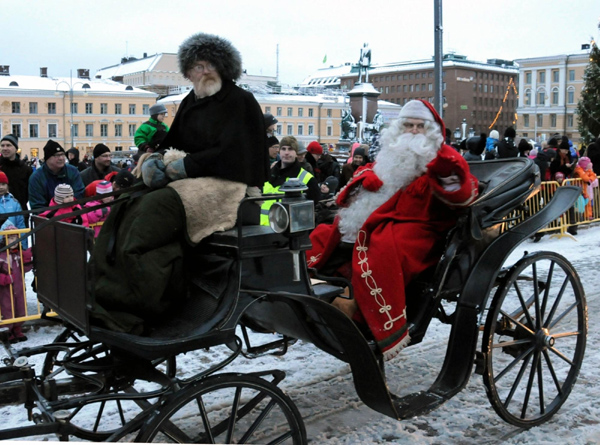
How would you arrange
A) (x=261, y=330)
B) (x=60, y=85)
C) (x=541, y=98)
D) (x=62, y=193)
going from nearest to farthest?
(x=261, y=330) < (x=62, y=193) < (x=60, y=85) < (x=541, y=98)

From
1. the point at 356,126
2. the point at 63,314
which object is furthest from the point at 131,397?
the point at 356,126

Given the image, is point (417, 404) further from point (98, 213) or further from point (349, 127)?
point (349, 127)

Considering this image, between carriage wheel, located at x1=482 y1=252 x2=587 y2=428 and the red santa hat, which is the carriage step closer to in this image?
carriage wheel, located at x1=482 y1=252 x2=587 y2=428

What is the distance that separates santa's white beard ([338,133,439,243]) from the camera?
4.39 meters

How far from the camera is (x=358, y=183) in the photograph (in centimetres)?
473

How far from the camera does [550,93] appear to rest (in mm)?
87812

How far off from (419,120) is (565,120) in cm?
8356

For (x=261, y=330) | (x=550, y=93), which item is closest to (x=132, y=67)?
(x=550, y=93)

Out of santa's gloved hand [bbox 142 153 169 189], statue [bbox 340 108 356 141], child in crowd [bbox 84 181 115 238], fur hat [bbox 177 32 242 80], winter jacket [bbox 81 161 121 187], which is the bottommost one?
child in crowd [bbox 84 181 115 238]

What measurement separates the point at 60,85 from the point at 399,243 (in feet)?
246

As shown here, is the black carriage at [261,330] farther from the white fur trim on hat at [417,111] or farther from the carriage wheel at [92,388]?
the white fur trim on hat at [417,111]

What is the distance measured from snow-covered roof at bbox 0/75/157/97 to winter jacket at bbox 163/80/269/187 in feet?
230

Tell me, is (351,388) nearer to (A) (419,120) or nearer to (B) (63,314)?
(A) (419,120)

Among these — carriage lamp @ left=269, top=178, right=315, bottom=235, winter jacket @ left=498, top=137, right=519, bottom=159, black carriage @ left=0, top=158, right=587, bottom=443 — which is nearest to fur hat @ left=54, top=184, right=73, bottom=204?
black carriage @ left=0, top=158, right=587, bottom=443
